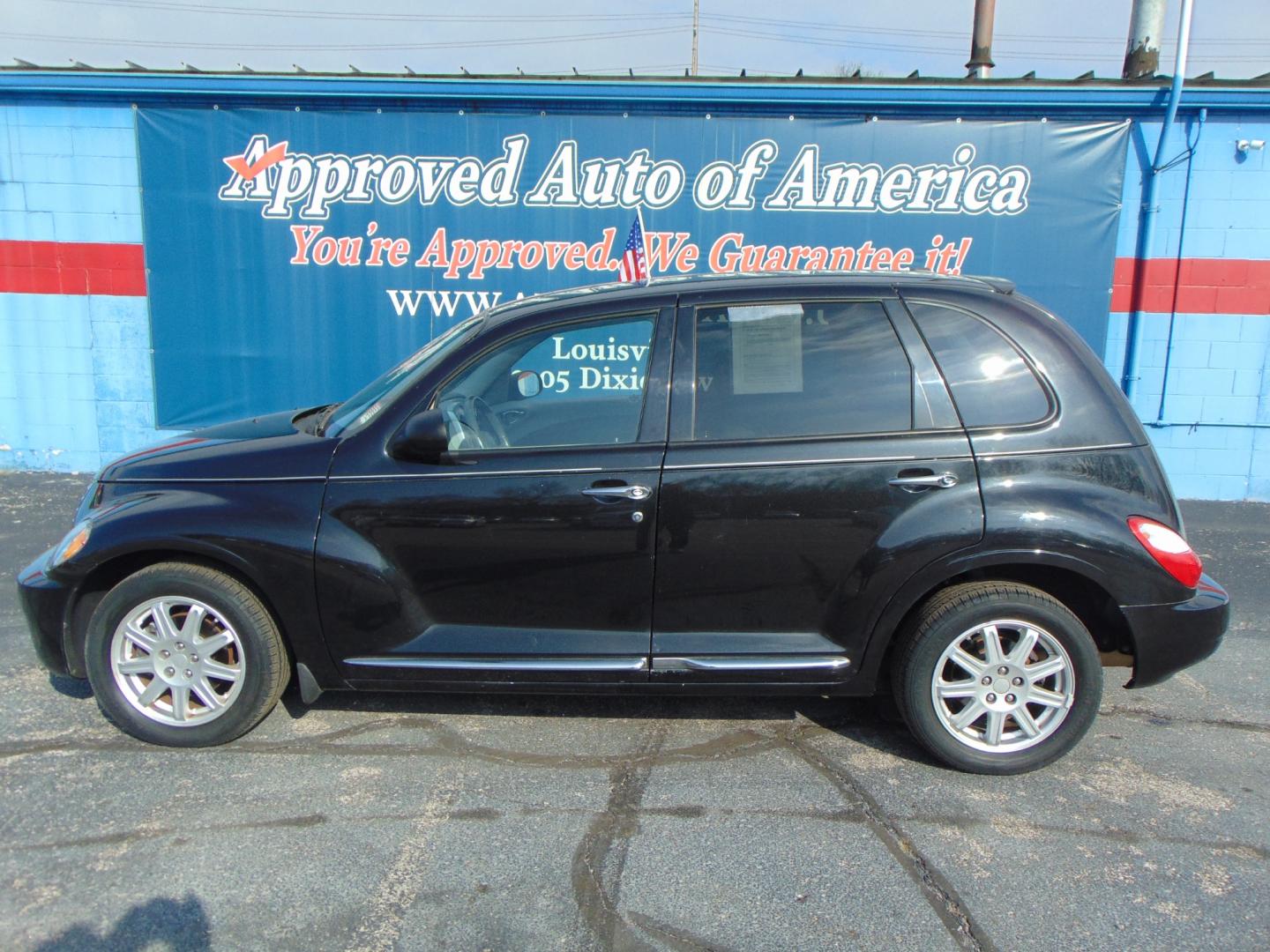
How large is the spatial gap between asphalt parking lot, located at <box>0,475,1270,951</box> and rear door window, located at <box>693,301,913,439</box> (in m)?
1.31

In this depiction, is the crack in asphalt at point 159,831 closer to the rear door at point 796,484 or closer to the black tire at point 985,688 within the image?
the rear door at point 796,484

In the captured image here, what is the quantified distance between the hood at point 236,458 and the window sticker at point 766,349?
1592 millimetres

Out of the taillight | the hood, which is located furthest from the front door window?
the taillight

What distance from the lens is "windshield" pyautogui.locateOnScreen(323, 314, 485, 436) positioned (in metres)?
3.70

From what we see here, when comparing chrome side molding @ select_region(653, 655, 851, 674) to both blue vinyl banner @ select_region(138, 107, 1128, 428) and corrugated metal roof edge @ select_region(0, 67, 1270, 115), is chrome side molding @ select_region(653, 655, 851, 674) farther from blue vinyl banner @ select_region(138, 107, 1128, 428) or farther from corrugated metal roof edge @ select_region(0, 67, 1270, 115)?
corrugated metal roof edge @ select_region(0, 67, 1270, 115)

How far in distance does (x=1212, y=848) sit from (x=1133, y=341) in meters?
6.06

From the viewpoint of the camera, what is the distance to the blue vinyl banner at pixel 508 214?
814 centimetres

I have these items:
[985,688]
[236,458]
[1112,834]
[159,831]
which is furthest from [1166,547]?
[159,831]

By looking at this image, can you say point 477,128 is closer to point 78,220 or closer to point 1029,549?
point 78,220

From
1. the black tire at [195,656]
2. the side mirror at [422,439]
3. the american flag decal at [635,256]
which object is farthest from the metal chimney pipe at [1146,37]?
the black tire at [195,656]

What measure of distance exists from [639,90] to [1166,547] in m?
6.22

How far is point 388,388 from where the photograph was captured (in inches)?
152

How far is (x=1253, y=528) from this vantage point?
7.36 metres

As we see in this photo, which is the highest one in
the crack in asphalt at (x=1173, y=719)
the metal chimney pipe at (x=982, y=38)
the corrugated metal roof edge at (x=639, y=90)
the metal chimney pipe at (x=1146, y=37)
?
the metal chimney pipe at (x=982, y=38)
